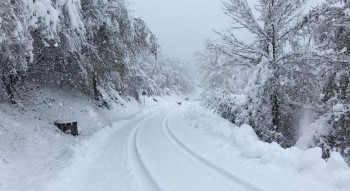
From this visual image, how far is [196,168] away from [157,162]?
1653 mm

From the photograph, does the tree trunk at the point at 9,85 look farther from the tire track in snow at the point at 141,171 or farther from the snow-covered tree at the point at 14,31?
the tire track in snow at the point at 141,171

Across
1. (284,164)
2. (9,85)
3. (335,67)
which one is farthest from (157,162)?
(9,85)

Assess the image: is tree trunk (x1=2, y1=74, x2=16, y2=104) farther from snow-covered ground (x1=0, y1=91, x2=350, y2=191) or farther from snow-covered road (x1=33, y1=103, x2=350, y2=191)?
snow-covered road (x1=33, y1=103, x2=350, y2=191)

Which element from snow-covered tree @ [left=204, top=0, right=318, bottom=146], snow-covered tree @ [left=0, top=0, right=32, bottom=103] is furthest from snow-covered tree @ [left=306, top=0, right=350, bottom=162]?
snow-covered tree @ [left=0, top=0, right=32, bottom=103]

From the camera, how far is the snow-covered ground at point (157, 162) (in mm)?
7637

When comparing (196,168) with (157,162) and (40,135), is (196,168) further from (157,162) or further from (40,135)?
(40,135)

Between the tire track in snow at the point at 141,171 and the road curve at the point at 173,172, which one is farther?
the tire track in snow at the point at 141,171

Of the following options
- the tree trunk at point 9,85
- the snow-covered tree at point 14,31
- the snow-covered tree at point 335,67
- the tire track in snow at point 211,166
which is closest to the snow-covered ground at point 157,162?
the tire track in snow at point 211,166

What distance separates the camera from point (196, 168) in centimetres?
945

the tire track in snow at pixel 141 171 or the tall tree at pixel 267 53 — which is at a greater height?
the tall tree at pixel 267 53

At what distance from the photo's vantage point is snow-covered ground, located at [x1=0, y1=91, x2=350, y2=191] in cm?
764

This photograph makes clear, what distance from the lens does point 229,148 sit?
11680 millimetres

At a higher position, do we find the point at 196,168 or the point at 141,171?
the point at 196,168

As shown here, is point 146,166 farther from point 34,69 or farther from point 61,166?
point 34,69
